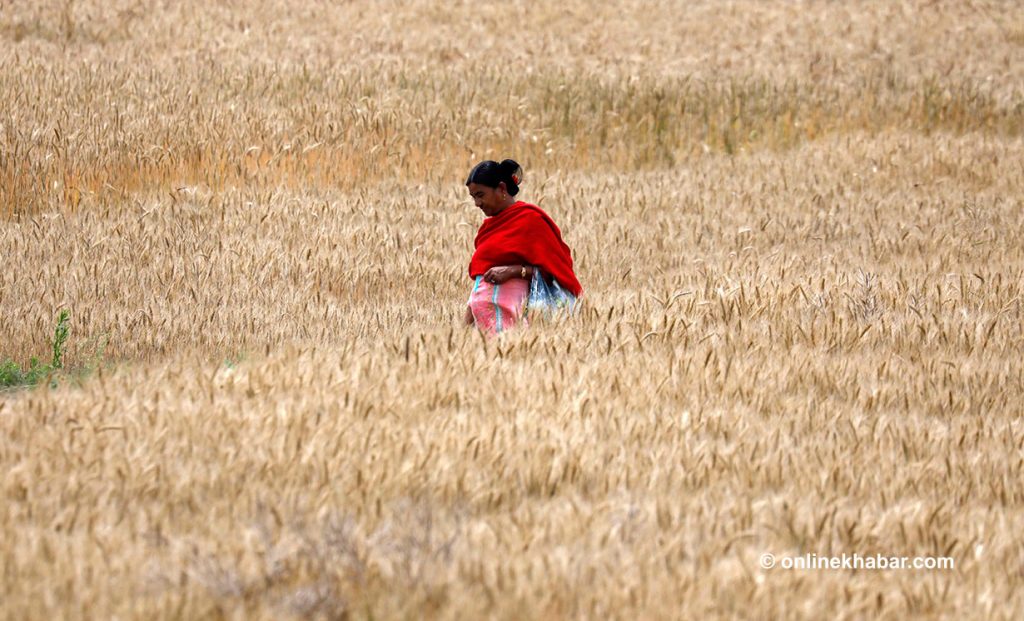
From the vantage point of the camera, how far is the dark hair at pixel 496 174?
21.1 ft

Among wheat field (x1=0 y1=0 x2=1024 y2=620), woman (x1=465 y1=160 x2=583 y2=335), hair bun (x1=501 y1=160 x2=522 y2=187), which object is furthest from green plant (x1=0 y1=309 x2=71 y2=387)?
hair bun (x1=501 y1=160 x2=522 y2=187)

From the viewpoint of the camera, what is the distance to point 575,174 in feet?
39.5

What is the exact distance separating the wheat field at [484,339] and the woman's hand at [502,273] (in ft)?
1.44

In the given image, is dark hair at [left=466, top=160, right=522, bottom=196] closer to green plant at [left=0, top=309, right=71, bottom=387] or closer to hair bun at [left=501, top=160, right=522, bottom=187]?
hair bun at [left=501, top=160, right=522, bottom=187]

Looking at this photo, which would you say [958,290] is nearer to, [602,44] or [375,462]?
[375,462]

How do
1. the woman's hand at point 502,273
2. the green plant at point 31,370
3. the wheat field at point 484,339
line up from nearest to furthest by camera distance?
the wheat field at point 484,339
the green plant at point 31,370
the woman's hand at point 502,273

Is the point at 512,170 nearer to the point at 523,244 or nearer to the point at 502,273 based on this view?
the point at 523,244

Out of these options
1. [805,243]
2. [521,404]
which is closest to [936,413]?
[521,404]

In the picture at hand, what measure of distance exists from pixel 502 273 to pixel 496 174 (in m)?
0.52

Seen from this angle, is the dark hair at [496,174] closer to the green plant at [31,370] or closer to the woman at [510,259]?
the woman at [510,259]

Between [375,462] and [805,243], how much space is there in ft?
20.4

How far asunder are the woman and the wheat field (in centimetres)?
33

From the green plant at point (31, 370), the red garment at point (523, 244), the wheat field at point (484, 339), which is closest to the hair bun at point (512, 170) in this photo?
the red garment at point (523, 244)

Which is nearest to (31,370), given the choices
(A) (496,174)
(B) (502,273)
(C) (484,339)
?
(C) (484,339)
